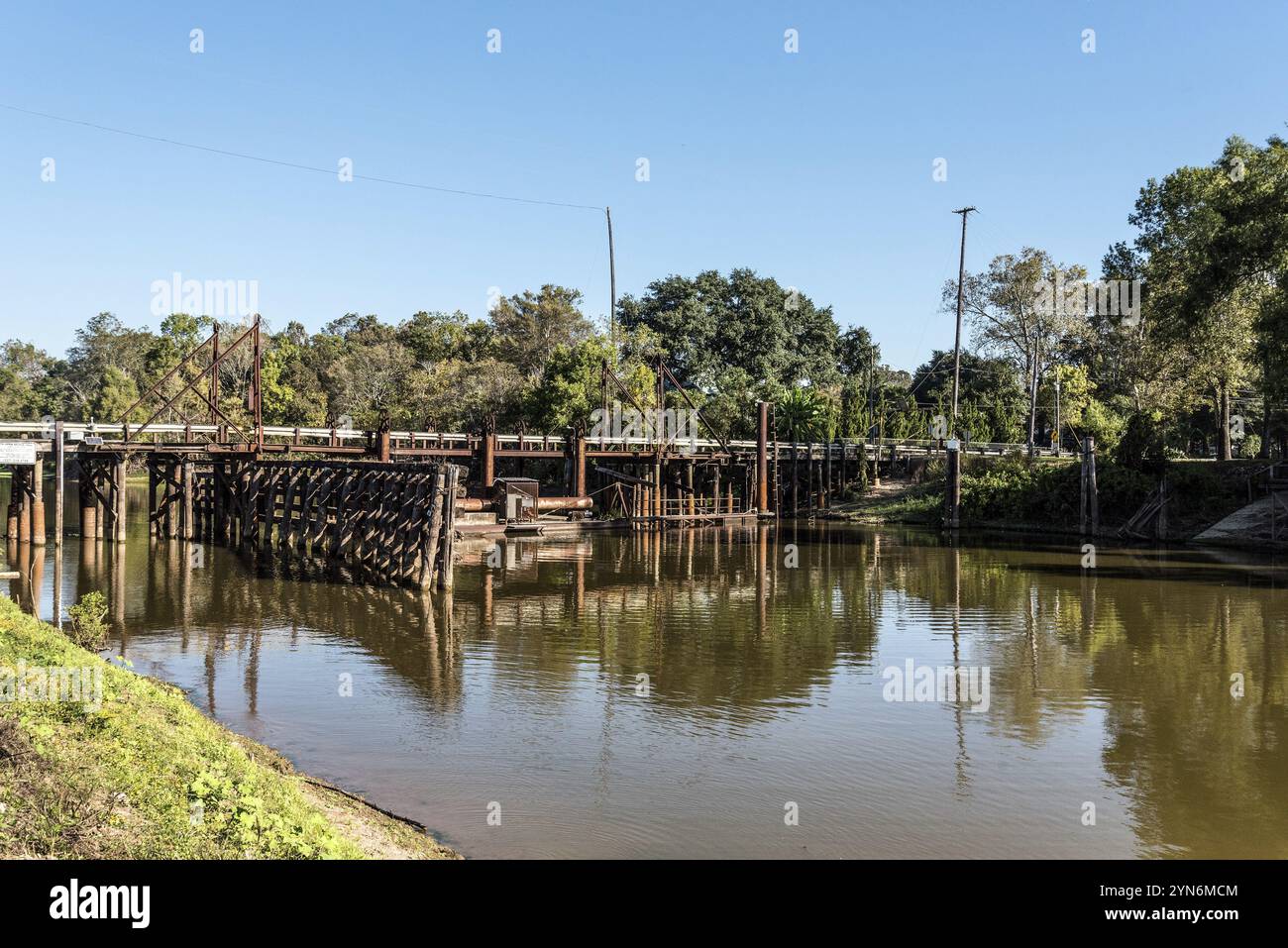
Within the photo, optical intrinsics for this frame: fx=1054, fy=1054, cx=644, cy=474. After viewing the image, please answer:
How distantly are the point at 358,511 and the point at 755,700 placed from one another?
16.1m

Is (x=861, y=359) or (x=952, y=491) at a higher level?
(x=861, y=359)

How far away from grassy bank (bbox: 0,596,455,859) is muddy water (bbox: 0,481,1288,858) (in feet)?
3.57

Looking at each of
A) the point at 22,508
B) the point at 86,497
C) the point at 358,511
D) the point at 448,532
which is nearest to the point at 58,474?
the point at 22,508

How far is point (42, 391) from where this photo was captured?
93562 mm

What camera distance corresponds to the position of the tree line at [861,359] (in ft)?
117

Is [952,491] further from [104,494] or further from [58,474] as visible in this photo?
[58,474]

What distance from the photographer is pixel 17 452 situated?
2811 centimetres

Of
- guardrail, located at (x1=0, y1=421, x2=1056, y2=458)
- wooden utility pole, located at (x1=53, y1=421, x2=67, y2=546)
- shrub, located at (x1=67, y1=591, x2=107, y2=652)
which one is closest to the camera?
shrub, located at (x1=67, y1=591, x2=107, y2=652)

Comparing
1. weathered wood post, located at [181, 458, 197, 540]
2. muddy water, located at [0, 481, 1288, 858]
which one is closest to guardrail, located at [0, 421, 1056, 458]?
weathered wood post, located at [181, 458, 197, 540]

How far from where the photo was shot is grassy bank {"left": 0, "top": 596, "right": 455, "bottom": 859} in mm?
6711

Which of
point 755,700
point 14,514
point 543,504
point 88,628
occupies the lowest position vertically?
point 755,700

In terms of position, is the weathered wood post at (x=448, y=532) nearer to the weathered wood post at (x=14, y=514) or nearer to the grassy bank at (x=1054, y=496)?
the weathered wood post at (x=14, y=514)

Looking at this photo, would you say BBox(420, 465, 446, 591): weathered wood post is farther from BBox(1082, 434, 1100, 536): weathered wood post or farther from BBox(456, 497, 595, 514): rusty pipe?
BBox(1082, 434, 1100, 536): weathered wood post

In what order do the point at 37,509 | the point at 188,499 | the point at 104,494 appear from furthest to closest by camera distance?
the point at 188,499, the point at 104,494, the point at 37,509
